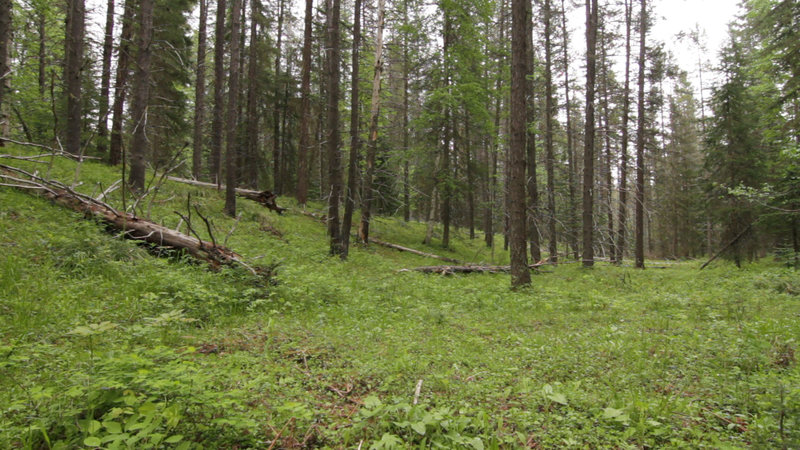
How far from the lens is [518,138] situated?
32.0 ft

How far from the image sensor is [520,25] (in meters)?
9.85

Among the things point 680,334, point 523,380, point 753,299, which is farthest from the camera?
point 753,299

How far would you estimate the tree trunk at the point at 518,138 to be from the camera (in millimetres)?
9758

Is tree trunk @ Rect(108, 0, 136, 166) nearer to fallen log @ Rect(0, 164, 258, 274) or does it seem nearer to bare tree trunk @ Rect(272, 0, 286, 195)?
fallen log @ Rect(0, 164, 258, 274)

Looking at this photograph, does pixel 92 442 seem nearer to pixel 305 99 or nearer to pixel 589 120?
pixel 305 99

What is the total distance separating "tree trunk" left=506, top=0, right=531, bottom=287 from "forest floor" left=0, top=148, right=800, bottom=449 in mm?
1958

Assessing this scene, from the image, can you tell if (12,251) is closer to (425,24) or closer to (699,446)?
(699,446)

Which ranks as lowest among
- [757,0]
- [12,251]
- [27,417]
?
[27,417]

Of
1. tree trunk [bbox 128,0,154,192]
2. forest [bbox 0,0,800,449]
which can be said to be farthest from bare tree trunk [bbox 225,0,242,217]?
tree trunk [bbox 128,0,154,192]

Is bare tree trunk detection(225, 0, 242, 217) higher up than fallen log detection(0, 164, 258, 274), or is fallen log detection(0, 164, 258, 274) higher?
bare tree trunk detection(225, 0, 242, 217)

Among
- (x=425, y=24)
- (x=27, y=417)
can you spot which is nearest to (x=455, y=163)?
(x=425, y=24)

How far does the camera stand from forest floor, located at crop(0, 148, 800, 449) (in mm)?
2619

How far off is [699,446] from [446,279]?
9044mm

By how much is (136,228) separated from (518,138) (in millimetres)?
9140
